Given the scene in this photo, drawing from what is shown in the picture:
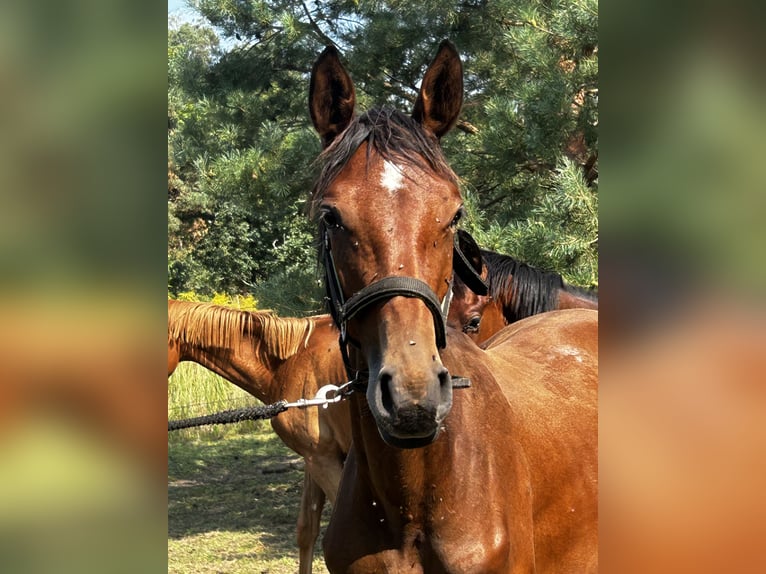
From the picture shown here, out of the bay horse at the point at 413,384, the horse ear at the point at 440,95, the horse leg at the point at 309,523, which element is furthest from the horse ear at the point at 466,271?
the horse leg at the point at 309,523

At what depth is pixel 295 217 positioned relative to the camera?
21.8 feet

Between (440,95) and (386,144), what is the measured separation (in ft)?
1.13

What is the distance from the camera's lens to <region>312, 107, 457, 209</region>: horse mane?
81.3 inches

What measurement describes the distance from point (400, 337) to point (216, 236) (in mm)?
20453

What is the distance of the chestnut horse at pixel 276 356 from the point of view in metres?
5.31

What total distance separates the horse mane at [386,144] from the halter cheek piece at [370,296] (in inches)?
7.0

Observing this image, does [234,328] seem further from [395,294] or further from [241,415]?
[395,294]

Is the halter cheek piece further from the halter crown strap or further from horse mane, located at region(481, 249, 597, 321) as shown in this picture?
horse mane, located at region(481, 249, 597, 321)

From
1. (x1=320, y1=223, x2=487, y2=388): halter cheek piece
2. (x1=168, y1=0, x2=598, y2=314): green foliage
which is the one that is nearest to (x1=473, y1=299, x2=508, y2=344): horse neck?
(x1=168, y1=0, x2=598, y2=314): green foliage

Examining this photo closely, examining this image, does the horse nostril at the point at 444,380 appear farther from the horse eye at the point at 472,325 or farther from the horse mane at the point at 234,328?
the horse mane at the point at 234,328

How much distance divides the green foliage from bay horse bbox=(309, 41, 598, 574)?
2.56m

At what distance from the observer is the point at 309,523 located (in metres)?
5.33

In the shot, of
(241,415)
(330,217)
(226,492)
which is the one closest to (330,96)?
(330,217)
